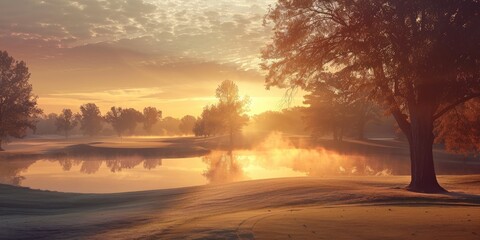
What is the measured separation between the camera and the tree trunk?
24.2 metres

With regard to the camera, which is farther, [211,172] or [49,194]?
[211,172]

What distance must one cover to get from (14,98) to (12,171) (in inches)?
1120

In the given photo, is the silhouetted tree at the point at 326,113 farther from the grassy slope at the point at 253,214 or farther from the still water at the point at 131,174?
the grassy slope at the point at 253,214

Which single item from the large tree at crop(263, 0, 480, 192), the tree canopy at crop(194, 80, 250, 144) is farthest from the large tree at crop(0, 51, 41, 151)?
the large tree at crop(263, 0, 480, 192)

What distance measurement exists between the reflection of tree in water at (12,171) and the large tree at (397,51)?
77.5 ft

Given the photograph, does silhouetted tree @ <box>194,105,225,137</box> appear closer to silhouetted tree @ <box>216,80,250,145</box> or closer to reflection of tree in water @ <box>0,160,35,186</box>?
silhouetted tree @ <box>216,80,250,145</box>

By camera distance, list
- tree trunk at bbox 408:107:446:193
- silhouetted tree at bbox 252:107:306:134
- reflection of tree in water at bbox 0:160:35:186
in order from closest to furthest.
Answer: tree trunk at bbox 408:107:446:193, reflection of tree in water at bbox 0:160:35:186, silhouetted tree at bbox 252:107:306:134

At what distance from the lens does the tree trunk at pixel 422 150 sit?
24203 millimetres

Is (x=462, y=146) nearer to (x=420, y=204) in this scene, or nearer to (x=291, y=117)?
(x=420, y=204)

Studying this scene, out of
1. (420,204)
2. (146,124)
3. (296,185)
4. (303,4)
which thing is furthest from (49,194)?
(146,124)

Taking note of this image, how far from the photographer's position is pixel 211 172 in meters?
43.4

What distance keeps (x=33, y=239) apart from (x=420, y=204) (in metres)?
13.7

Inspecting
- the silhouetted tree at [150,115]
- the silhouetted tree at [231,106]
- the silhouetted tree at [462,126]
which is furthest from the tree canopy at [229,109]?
the silhouetted tree at [150,115]

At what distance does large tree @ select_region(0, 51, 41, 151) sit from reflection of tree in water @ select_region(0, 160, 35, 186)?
14550mm
